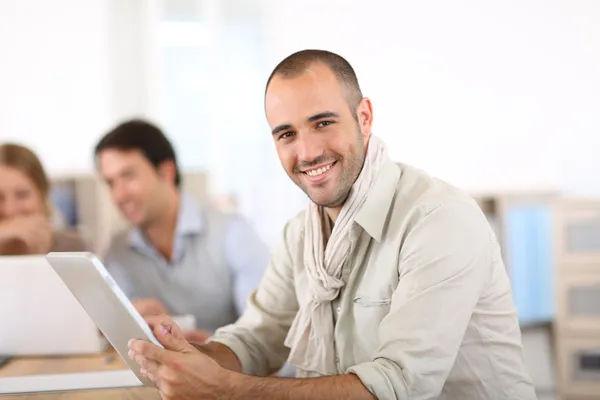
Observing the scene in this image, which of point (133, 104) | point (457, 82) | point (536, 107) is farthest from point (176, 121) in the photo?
point (536, 107)

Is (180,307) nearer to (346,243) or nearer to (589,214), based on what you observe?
(346,243)

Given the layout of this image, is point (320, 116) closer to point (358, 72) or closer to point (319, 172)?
point (319, 172)

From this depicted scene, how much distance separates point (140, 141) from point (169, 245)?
1.02 feet

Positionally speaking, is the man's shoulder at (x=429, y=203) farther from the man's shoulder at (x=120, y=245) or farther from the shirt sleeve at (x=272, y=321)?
the man's shoulder at (x=120, y=245)

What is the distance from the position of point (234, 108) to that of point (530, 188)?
2.02m

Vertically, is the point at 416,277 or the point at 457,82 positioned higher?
the point at 457,82

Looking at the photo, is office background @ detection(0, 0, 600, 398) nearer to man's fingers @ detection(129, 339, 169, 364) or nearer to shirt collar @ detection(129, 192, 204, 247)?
shirt collar @ detection(129, 192, 204, 247)

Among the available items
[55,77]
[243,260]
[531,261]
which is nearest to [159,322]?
[243,260]

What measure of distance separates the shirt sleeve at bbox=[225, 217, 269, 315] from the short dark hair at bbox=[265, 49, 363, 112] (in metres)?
0.96

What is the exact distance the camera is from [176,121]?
→ 4902 millimetres

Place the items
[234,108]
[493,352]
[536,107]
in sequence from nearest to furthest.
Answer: [493,352]
[536,107]
[234,108]

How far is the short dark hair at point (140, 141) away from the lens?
220cm

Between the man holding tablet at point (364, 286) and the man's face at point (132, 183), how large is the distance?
89cm

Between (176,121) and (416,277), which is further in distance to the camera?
(176,121)
